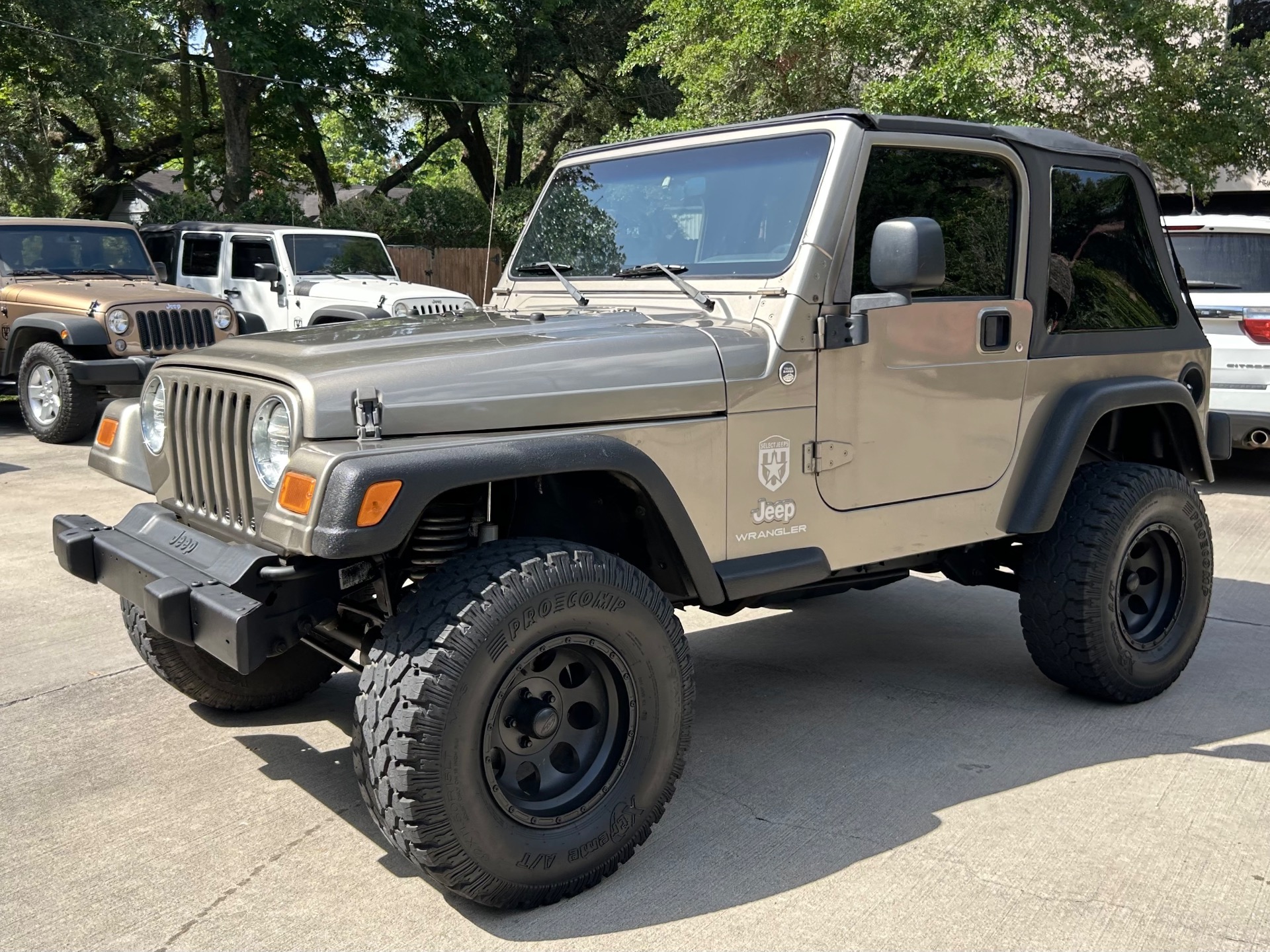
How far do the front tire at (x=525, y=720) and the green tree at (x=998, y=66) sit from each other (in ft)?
41.5

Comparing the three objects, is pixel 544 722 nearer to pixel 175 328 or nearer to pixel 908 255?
pixel 908 255

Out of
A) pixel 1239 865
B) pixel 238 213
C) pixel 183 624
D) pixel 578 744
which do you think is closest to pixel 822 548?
pixel 578 744

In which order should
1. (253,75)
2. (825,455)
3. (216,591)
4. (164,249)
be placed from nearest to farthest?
1. (216,591)
2. (825,455)
3. (164,249)
4. (253,75)

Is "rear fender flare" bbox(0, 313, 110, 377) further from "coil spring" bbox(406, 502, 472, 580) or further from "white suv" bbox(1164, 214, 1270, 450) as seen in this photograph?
"white suv" bbox(1164, 214, 1270, 450)

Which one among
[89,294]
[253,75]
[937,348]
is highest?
[253,75]

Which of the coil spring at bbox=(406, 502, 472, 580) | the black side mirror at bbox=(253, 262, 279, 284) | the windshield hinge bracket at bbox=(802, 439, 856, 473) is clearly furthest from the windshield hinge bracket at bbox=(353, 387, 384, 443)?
the black side mirror at bbox=(253, 262, 279, 284)

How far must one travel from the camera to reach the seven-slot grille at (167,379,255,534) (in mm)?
3076

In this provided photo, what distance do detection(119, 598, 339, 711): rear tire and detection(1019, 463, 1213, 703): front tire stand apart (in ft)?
8.50

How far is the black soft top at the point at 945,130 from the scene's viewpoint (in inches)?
145

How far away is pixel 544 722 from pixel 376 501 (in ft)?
2.41

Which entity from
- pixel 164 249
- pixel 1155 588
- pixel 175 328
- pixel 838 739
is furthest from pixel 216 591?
pixel 164 249

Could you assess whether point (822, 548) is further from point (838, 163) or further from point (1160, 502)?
point (1160, 502)

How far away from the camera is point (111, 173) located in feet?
79.8

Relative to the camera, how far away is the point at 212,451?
3207 mm
